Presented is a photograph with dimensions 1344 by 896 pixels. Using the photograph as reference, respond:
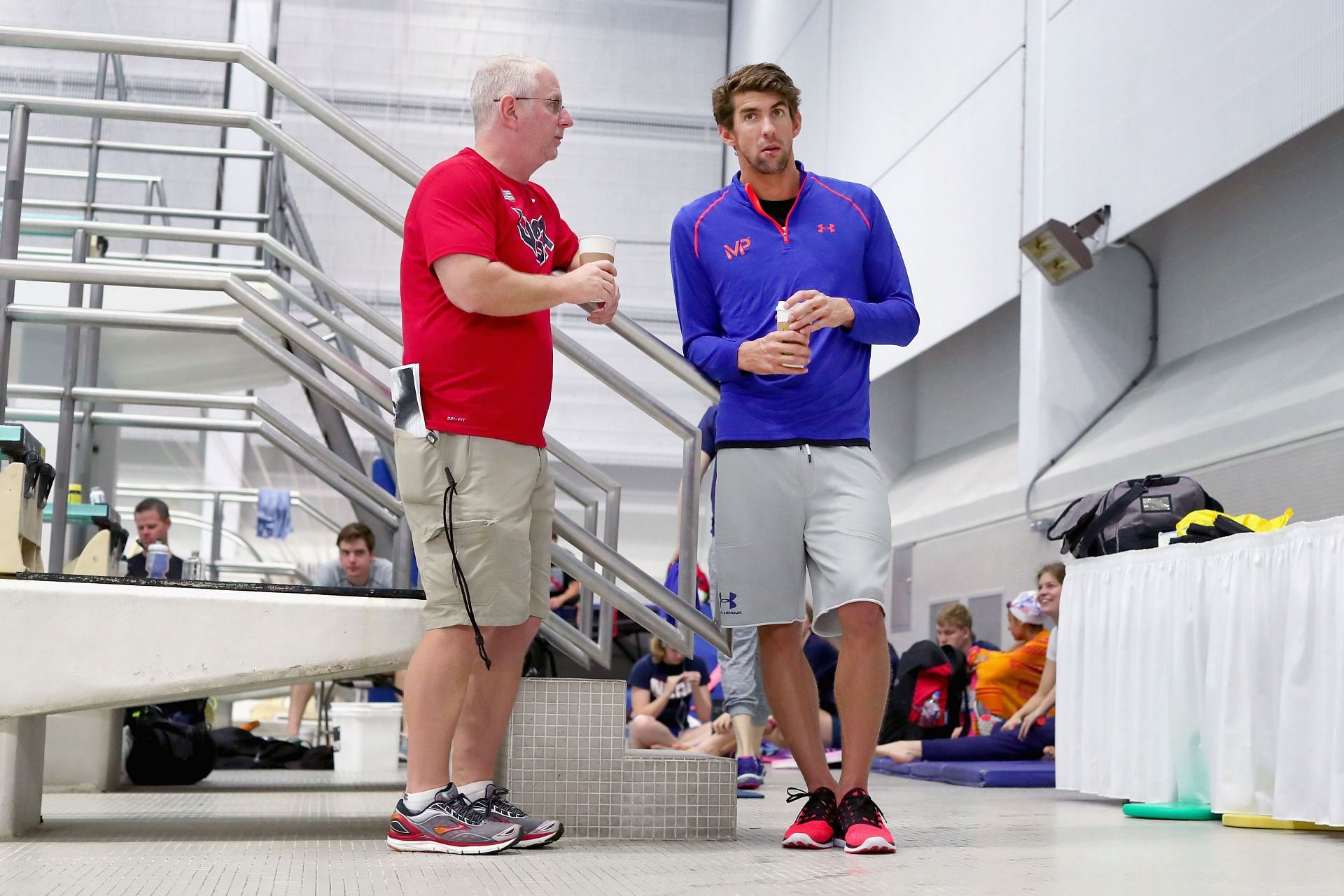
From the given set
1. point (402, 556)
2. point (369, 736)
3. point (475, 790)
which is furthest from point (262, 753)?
point (475, 790)

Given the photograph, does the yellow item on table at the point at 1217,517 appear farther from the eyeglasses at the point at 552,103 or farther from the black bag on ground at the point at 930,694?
the black bag on ground at the point at 930,694

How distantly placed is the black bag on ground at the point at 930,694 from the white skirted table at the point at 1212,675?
210 centimetres

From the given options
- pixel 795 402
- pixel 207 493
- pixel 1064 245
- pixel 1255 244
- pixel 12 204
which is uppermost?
pixel 1064 245

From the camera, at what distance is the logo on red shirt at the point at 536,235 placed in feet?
7.98

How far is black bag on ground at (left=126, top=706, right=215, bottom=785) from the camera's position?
4012 mm

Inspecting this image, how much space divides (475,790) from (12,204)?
5.39 ft

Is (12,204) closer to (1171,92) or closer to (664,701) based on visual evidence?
(664,701)

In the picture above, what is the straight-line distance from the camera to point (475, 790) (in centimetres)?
233

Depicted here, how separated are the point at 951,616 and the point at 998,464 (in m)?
1.51

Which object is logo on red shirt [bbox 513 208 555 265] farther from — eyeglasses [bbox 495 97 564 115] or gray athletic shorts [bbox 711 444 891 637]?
gray athletic shorts [bbox 711 444 891 637]

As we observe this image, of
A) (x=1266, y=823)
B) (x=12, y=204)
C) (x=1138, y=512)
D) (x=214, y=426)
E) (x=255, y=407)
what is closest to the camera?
(x=12, y=204)

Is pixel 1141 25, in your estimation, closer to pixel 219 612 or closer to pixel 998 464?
pixel 998 464

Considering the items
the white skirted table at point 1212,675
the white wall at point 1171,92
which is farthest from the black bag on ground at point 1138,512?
the white wall at point 1171,92

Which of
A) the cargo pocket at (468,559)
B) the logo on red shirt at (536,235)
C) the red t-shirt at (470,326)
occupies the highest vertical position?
the logo on red shirt at (536,235)
